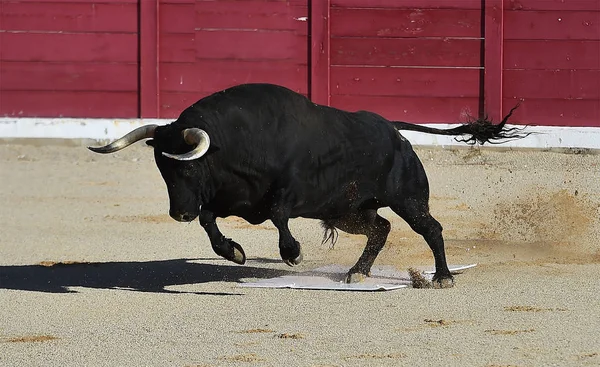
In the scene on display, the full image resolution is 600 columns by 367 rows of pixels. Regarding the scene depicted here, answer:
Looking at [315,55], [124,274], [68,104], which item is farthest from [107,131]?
[124,274]

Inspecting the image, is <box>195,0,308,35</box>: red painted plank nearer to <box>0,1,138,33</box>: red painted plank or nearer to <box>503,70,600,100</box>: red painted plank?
<box>0,1,138,33</box>: red painted plank

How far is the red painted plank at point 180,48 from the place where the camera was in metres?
11.9

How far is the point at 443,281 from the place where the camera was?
6168mm

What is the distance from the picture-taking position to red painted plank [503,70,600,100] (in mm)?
11781

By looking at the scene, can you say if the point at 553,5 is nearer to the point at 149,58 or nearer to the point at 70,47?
the point at 149,58

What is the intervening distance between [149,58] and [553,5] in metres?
3.29

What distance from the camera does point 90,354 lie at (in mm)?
4797

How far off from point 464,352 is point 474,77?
7.42m

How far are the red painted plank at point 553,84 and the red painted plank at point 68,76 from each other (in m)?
3.08

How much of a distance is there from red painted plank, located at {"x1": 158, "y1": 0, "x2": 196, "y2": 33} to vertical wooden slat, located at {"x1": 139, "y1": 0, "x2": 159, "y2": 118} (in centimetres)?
9

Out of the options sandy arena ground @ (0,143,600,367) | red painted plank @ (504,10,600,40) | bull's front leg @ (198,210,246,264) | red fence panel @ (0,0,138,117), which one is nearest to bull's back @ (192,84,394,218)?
bull's front leg @ (198,210,246,264)

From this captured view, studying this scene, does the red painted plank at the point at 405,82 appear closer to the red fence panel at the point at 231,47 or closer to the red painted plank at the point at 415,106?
the red painted plank at the point at 415,106

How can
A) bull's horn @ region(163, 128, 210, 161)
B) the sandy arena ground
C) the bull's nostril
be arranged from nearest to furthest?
the sandy arena ground, bull's horn @ region(163, 128, 210, 161), the bull's nostril

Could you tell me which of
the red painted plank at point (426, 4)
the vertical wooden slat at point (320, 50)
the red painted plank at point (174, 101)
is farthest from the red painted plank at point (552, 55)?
the red painted plank at point (174, 101)
